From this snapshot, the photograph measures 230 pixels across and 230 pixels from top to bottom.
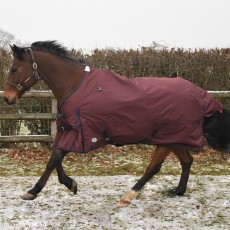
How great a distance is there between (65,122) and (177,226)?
1605 millimetres

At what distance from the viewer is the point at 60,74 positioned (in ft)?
14.0

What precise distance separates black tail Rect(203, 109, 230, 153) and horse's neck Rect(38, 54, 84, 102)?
66.2 inches

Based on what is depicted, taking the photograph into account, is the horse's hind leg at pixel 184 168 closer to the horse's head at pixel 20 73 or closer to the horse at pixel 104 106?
the horse at pixel 104 106

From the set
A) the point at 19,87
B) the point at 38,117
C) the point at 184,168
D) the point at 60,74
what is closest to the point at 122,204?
the point at 184,168

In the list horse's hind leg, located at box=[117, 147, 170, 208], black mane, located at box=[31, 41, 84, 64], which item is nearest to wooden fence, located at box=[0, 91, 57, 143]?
black mane, located at box=[31, 41, 84, 64]

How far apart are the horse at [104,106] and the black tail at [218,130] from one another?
10 cm

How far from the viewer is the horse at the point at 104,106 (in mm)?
4086

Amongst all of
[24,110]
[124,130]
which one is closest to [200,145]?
[124,130]

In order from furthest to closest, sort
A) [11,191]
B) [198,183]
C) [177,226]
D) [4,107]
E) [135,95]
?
1. [4,107]
2. [198,183]
3. [11,191]
4. [135,95]
5. [177,226]

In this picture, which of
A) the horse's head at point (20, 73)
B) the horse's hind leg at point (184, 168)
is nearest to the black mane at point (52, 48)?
the horse's head at point (20, 73)

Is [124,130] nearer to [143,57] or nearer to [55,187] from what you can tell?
[55,187]

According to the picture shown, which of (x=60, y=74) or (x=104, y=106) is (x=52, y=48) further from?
(x=104, y=106)

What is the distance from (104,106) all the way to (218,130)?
151cm

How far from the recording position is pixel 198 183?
5.55m
